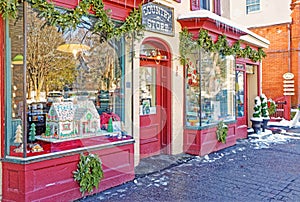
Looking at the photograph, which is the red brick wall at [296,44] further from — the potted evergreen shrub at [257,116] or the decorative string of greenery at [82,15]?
the decorative string of greenery at [82,15]

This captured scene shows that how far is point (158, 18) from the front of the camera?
7145 millimetres

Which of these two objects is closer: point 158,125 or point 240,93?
point 158,125

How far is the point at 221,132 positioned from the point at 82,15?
16.9 ft

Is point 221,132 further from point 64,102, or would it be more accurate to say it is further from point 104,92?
point 64,102

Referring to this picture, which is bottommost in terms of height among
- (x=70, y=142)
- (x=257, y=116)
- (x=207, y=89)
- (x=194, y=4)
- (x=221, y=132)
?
(x=221, y=132)

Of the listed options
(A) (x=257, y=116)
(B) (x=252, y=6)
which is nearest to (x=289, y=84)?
(B) (x=252, y=6)

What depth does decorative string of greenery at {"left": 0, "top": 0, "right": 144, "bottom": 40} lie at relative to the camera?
4091 mm

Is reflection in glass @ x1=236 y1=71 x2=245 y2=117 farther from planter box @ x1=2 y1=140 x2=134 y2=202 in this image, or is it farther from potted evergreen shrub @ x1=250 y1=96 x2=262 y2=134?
planter box @ x1=2 y1=140 x2=134 y2=202

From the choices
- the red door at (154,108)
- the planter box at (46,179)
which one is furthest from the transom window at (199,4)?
the planter box at (46,179)

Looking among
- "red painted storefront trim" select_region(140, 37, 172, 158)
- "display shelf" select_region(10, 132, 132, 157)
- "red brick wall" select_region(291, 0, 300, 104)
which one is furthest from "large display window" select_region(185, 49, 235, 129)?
"red brick wall" select_region(291, 0, 300, 104)

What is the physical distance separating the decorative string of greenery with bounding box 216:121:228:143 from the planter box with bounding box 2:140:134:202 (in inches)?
164

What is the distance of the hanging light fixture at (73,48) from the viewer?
5414 millimetres

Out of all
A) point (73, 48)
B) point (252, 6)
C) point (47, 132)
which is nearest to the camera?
point (47, 132)

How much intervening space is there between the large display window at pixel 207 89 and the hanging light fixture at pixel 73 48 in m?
3.06
